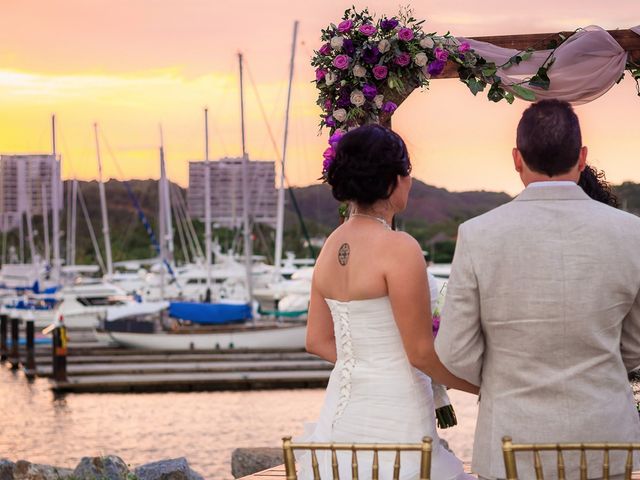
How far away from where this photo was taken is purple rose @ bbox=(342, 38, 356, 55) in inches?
263

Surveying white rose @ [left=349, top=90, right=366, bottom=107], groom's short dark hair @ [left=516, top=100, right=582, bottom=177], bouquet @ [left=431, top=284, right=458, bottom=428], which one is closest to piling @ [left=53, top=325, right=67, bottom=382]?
white rose @ [left=349, top=90, right=366, bottom=107]

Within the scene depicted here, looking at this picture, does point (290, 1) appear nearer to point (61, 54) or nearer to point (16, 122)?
point (61, 54)

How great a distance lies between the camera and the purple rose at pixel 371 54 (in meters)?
6.68

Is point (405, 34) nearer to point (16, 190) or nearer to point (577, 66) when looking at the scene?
point (577, 66)

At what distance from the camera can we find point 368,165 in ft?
13.3

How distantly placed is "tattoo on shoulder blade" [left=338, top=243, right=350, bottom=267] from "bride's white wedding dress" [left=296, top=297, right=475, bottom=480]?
139mm

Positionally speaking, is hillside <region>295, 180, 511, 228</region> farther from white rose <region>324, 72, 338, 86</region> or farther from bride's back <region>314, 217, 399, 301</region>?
bride's back <region>314, 217, 399, 301</region>

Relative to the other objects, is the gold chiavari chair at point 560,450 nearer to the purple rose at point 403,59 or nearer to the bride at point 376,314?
the bride at point 376,314

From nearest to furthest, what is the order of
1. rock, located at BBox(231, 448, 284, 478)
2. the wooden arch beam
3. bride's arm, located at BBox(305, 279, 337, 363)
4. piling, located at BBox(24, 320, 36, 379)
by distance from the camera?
bride's arm, located at BBox(305, 279, 337, 363) < the wooden arch beam < rock, located at BBox(231, 448, 284, 478) < piling, located at BBox(24, 320, 36, 379)

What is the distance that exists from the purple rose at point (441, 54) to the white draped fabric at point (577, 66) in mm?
333

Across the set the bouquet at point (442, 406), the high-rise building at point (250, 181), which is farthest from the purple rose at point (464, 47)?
the high-rise building at point (250, 181)

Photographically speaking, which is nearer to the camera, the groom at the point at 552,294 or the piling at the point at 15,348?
the groom at the point at 552,294

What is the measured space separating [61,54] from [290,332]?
1341 centimetres

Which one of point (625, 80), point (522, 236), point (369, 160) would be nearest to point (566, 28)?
point (625, 80)
